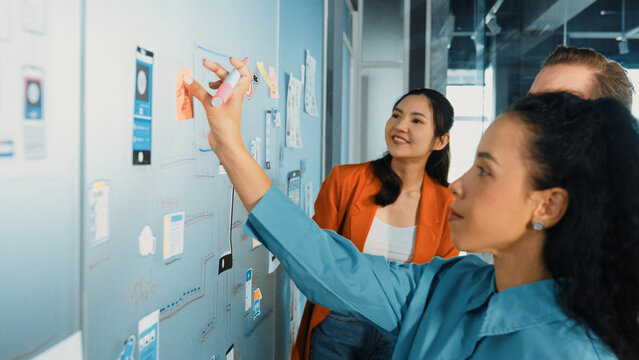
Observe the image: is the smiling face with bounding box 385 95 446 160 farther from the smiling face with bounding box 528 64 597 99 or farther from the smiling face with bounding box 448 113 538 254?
the smiling face with bounding box 448 113 538 254

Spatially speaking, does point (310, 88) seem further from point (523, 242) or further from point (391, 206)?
point (523, 242)

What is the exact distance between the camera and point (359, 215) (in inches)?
80.0

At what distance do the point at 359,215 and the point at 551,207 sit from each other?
1152mm

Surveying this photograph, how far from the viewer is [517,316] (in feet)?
2.96

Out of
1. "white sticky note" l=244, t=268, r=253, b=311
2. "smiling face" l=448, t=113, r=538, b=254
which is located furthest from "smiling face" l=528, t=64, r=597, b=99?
"white sticky note" l=244, t=268, r=253, b=311

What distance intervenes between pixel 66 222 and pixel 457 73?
3.61 meters

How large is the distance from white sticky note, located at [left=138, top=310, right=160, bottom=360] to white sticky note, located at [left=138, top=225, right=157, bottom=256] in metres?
0.15

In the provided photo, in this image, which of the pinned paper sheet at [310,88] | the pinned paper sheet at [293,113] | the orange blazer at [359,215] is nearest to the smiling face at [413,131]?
the orange blazer at [359,215]

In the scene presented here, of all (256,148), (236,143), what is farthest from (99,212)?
(256,148)

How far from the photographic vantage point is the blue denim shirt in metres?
0.87

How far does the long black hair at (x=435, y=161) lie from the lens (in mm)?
2113

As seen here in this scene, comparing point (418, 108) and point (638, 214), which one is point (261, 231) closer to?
point (638, 214)

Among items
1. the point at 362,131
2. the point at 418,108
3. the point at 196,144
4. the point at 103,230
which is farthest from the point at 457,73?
the point at 103,230

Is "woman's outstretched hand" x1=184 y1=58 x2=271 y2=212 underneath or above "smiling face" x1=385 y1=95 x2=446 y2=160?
underneath
